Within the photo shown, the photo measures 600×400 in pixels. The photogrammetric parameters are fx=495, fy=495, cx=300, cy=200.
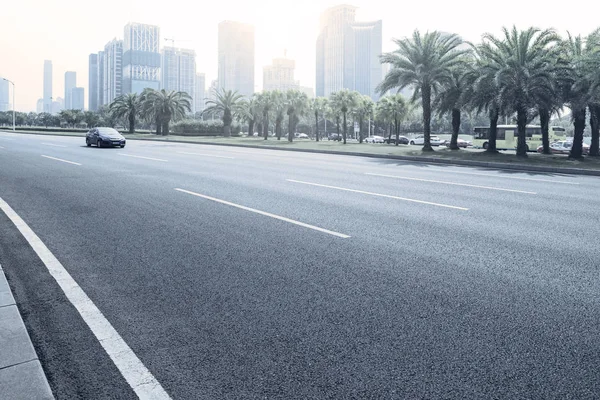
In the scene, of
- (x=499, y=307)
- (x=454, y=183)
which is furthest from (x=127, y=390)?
(x=454, y=183)

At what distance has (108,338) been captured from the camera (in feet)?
11.5

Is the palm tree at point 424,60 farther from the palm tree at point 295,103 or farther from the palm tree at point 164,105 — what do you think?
the palm tree at point 164,105

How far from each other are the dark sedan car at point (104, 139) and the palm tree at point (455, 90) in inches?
814

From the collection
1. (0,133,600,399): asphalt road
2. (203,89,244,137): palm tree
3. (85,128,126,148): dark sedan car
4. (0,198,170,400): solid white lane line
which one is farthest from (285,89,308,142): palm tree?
(0,198,170,400): solid white lane line

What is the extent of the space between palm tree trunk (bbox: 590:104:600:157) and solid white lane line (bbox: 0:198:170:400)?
102ft

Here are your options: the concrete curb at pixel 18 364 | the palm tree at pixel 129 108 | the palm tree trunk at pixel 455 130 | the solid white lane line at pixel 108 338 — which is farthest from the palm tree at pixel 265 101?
the concrete curb at pixel 18 364

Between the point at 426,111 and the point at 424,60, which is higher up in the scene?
the point at 424,60

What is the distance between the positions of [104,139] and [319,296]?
88.5ft

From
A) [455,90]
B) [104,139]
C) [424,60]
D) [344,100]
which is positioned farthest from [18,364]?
[344,100]

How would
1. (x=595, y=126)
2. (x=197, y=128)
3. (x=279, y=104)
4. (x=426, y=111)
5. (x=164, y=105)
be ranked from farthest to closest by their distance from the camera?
1. (x=197, y=128)
2. (x=164, y=105)
3. (x=279, y=104)
4. (x=426, y=111)
5. (x=595, y=126)

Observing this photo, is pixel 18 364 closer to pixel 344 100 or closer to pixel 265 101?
pixel 344 100

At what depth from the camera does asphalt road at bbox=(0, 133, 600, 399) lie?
297 cm

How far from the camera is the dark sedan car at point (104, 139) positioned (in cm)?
2831

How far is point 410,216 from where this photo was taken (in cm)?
796
